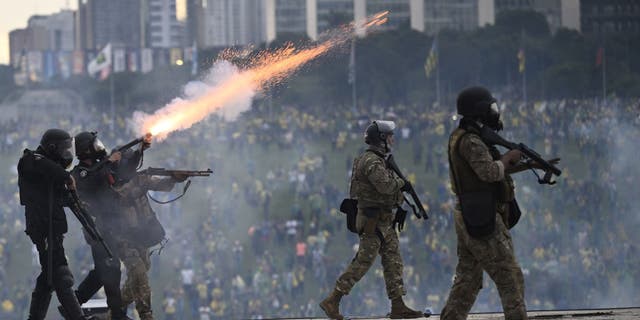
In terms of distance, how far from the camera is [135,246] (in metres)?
10.7

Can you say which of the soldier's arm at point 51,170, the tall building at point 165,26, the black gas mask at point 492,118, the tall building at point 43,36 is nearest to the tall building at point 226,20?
the tall building at point 165,26

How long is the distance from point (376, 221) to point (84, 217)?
7.63 feet

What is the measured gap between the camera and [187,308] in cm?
2905

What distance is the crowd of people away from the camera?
30156 millimetres

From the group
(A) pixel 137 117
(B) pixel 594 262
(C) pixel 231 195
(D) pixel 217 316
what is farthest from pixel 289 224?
(A) pixel 137 117

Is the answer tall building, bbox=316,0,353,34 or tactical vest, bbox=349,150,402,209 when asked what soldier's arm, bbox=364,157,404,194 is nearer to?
tactical vest, bbox=349,150,402,209

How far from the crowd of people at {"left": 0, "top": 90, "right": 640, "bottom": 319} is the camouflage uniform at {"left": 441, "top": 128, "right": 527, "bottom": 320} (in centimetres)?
2002

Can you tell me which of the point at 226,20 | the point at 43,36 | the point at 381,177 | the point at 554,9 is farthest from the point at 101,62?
the point at 381,177

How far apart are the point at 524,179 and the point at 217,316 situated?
446 inches

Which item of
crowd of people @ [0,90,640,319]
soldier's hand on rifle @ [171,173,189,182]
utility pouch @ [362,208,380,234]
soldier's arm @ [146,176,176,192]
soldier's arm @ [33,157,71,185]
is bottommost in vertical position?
crowd of people @ [0,90,640,319]

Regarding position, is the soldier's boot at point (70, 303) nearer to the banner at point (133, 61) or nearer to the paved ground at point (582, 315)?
the paved ground at point (582, 315)

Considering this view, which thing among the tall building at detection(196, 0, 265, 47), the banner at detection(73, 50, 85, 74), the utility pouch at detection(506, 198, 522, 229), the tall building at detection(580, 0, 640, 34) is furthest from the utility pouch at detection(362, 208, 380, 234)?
the banner at detection(73, 50, 85, 74)

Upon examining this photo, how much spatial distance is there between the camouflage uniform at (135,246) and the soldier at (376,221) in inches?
56.0

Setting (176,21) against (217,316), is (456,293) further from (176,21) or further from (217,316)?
(176,21)
